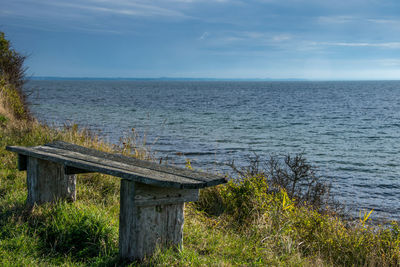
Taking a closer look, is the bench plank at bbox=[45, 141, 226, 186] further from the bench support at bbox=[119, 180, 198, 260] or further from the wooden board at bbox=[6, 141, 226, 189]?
the bench support at bbox=[119, 180, 198, 260]

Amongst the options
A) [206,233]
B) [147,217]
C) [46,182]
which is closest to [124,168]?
[147,217]

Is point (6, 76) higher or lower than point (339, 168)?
higher

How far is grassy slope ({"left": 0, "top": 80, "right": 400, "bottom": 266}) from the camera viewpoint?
3463mm

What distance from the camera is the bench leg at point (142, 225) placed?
10.6 ft

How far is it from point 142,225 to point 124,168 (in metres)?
0.56

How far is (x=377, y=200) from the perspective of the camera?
32.1 ft

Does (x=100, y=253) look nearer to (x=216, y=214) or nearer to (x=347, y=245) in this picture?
(x=216, y=214)

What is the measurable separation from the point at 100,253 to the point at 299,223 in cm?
280

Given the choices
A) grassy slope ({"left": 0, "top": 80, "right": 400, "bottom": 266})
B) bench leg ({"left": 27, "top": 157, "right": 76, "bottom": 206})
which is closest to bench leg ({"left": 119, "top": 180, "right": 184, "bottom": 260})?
grassy slope ({"left": 0, "top": 80, "right": 400, "bottom": 266})

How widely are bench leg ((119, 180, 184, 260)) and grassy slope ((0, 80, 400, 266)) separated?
0.38 feet

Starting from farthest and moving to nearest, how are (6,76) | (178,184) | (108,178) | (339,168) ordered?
(6,76)
(339,168)
(108,178)
(178,184)

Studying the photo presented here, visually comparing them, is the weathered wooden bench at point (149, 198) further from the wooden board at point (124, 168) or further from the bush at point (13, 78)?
the bush at point (13, 78)

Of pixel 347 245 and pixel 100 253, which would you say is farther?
pixel 347 245

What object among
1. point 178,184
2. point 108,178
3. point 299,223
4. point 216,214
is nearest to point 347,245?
point 299,223
